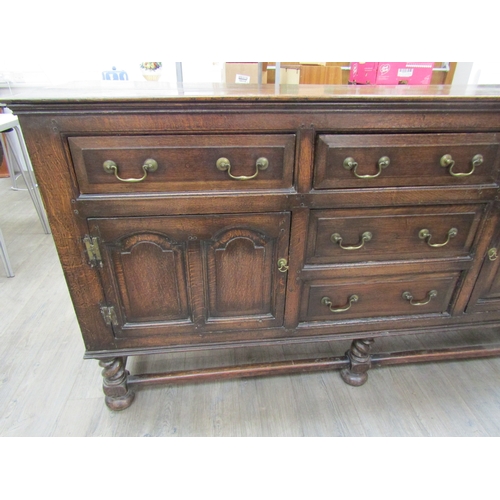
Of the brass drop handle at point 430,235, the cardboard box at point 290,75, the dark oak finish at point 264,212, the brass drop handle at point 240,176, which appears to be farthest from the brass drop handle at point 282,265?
the cardboard box at point 290,75

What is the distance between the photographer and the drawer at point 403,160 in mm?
792

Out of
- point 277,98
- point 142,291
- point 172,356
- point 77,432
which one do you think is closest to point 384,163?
point 277,98

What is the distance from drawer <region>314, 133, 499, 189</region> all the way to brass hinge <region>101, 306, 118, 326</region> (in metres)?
0.60

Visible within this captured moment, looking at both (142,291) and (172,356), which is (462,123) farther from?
(172,356)

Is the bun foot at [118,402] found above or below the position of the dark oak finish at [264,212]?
below

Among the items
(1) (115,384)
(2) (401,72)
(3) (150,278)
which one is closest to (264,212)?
(3) (150,278)

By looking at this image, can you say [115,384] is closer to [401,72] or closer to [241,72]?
[241,72]

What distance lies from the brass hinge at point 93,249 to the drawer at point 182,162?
11 centimetres

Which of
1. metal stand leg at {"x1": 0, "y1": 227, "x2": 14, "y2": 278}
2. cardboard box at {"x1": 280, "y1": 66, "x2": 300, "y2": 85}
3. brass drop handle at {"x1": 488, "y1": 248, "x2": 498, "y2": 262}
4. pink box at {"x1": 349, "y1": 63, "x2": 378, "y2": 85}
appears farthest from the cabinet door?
pink box at {"x1": 349, "y1": 63, "x2": 378, "y2": 85}

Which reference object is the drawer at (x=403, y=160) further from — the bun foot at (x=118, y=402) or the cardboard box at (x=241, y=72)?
the cardboard box at (x=241, y=72)

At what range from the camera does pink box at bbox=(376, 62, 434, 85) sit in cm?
208

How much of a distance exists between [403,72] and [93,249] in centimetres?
208

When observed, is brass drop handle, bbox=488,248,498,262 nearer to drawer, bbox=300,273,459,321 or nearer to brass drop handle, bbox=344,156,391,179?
drawer, bbox=300,273,459,321

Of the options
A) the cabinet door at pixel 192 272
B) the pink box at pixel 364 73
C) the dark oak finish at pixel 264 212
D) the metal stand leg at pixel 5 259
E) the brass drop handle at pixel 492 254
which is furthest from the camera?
the pink box at pixel 364 73
